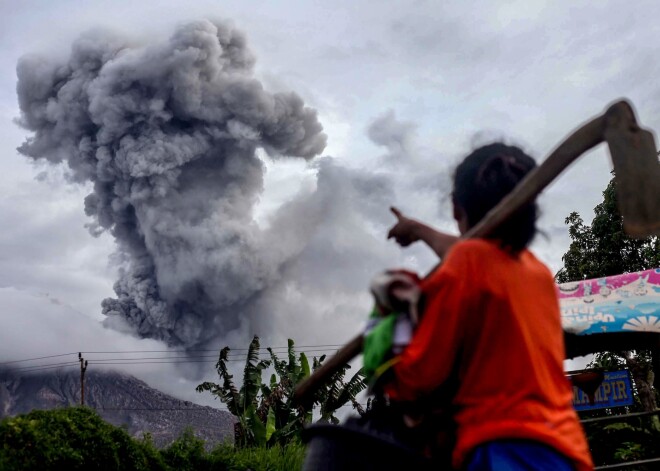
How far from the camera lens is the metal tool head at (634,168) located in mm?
1377

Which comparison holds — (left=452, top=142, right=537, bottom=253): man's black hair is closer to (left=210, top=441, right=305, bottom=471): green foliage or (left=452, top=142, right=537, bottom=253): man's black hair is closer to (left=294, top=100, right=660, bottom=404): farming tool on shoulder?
(left=294, top=100, right=660, bottom=404): farming tool on shoulder

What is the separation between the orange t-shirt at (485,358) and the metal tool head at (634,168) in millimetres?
366

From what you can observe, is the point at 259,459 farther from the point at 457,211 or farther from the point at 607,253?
the point at 457,211

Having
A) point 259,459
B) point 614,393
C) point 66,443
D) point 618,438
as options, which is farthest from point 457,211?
point 259,459

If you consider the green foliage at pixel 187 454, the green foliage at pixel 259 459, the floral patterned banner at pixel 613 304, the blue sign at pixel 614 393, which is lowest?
the green foliage at pixel 259 459

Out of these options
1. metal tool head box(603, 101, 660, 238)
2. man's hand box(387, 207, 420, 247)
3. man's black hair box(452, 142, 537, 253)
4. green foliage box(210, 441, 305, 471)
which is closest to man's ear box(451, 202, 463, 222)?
man's black hair box(452, 142, 537, 253)

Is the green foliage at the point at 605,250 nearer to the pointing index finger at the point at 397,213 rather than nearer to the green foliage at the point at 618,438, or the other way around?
the green foliage at the point at 618,438

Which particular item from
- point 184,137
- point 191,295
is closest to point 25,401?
point 191,295

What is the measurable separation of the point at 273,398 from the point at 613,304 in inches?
634

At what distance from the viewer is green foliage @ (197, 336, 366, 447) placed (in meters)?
19.7

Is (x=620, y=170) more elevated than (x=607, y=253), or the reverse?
(x=607, y=253)

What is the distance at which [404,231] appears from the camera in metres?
1.80

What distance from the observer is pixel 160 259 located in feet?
193

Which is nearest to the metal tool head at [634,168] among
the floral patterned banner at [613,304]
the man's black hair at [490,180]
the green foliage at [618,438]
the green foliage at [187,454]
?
the man's black hair at [490,180]
